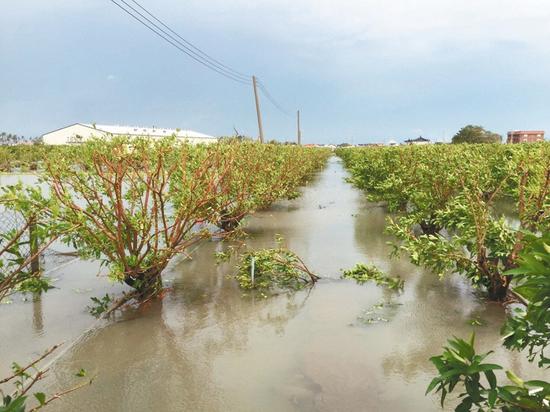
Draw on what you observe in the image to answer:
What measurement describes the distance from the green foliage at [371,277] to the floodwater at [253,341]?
0.13m

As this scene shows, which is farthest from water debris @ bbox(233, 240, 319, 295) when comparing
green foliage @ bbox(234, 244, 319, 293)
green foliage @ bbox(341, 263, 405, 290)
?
green foliage @ bbox(341, 263, 405, 290)

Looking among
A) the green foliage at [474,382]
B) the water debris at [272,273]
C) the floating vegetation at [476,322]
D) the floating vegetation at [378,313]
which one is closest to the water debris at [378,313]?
the floating vegetation at [378,313]

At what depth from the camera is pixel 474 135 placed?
56.2 m

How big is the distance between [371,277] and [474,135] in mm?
55204

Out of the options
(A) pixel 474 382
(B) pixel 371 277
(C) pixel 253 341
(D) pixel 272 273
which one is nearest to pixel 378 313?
(B) pixel 371 277

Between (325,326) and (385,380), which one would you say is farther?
(325,326)

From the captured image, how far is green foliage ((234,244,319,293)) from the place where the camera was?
6.54 metres

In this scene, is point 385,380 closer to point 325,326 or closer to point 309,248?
point 325,326

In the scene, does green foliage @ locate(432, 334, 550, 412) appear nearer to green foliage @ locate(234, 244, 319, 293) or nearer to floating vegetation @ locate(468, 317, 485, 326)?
floating vegetation @ locate(468, 317, 485, 326)

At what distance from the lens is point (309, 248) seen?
29.7ft

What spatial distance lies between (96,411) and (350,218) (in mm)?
9884

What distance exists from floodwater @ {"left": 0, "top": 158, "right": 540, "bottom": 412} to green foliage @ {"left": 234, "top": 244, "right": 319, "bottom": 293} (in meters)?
0.26

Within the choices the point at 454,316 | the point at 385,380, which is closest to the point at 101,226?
the point at 385,380

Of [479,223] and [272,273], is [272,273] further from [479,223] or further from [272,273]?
[479,223]
